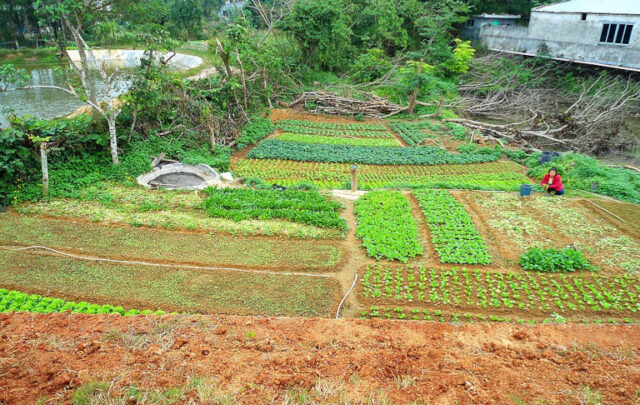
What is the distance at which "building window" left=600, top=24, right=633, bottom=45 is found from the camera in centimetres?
2512

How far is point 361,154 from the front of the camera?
1936 centimetres

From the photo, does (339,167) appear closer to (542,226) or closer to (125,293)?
(542,226)

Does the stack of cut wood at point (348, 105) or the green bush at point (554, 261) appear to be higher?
the stack of cut wood at point (348, 105)

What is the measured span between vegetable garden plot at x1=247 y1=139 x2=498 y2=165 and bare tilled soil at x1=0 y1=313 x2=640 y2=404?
38.6 ft

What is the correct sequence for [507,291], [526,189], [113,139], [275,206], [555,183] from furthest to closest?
[113,139] → [555,183] → [526,189] → [275,206] → [507,291]

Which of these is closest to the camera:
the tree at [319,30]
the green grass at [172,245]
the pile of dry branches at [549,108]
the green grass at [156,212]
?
the green grass at [172,245]

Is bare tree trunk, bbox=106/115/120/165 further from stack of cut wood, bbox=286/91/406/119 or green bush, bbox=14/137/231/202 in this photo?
stack of cut wood, bbox=286/91/406/119

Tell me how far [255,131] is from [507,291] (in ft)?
51.2

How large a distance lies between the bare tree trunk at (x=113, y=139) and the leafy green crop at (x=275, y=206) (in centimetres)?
421

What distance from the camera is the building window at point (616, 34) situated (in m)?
25.1

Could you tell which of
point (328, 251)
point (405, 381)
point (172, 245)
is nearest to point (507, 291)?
point (328, 251)

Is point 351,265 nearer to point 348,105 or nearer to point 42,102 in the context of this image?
point 348,105

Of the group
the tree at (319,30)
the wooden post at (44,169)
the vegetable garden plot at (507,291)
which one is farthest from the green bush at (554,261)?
the tree at (319,30)

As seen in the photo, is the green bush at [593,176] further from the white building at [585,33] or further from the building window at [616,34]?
the building window at [616,34]
